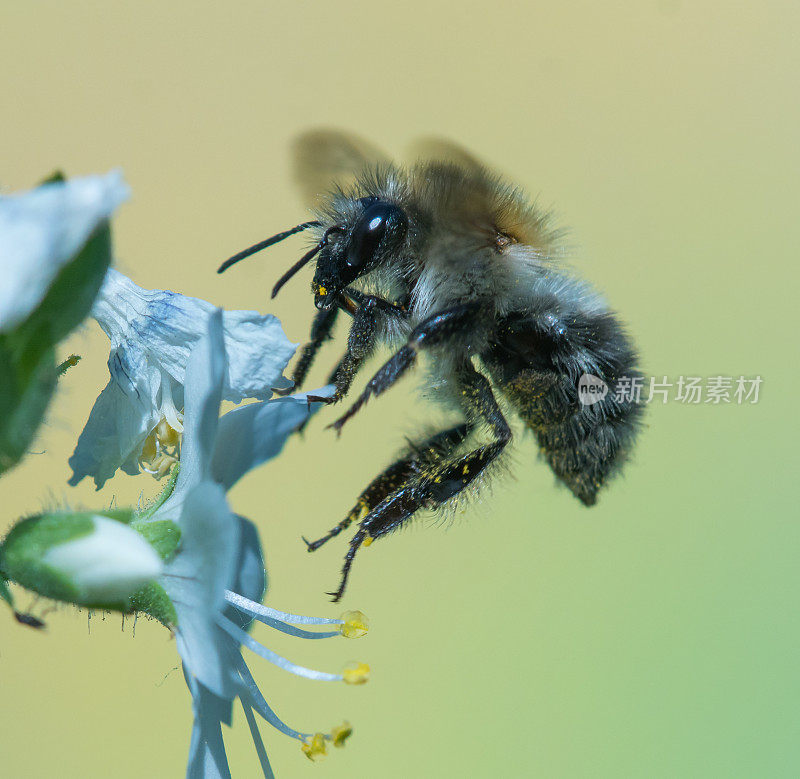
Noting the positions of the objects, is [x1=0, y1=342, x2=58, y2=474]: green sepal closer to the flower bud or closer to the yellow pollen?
the flower bud

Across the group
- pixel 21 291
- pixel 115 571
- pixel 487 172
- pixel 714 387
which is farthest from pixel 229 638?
pixel 714 387

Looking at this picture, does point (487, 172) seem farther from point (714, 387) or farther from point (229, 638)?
point (714, 387)

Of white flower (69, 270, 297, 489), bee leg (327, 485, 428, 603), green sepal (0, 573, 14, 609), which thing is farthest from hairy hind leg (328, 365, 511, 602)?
green sepal (0, 573, 14, 609)

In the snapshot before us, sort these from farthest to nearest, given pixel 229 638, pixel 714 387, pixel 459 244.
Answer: pixel 714 387, pixel 459 244, pixel 229 638

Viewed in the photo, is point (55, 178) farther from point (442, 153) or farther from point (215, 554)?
point (442, 153)

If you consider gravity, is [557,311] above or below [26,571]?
above

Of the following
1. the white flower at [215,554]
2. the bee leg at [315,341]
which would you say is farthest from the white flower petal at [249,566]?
the bee leg at [315,341]
